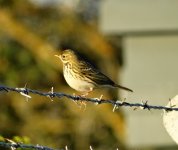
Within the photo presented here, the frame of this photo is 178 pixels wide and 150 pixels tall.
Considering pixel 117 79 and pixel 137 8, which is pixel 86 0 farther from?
pixel 137 8

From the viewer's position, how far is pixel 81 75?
31.2 ft

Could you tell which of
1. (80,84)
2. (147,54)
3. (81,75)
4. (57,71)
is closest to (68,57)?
(81,75)

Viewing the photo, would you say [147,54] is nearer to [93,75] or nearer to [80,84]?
[93,75]

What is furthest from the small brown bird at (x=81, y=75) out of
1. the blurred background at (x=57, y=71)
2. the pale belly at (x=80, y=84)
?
the blurred background at (x=57, y=71)

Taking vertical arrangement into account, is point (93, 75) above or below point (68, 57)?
below

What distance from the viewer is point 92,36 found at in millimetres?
17094

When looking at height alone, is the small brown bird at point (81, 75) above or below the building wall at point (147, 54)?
below

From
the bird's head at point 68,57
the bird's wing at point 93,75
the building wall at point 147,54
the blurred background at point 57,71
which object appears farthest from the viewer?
the blurred background at point 57,71

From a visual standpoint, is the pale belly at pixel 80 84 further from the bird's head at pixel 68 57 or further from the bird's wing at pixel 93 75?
the bird's head at pixel 68 57

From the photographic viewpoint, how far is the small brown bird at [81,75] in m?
9.30

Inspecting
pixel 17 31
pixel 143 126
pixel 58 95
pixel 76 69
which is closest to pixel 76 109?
pixel 17 31

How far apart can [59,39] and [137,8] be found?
376cm

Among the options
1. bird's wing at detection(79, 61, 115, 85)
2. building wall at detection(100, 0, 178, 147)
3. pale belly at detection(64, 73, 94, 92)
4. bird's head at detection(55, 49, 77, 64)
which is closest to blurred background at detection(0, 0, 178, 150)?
building wall at detection(100, 0, 178, 147)

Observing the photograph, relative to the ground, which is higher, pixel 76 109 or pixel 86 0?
pixel 86 0
